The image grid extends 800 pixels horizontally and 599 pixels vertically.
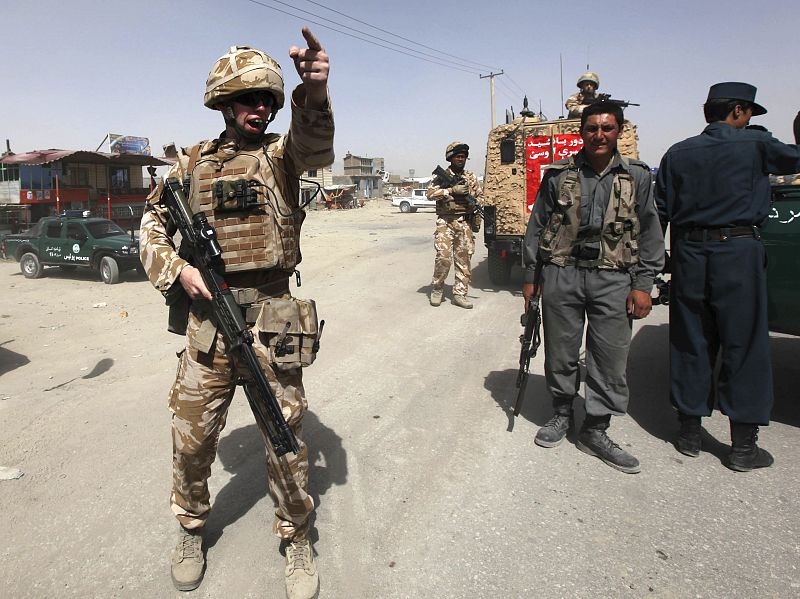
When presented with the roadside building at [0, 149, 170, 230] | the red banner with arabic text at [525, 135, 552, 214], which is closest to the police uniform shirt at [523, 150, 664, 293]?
the red banner with arabic text at [525, 135, 552, 214]

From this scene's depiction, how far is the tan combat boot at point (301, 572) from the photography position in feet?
6.72

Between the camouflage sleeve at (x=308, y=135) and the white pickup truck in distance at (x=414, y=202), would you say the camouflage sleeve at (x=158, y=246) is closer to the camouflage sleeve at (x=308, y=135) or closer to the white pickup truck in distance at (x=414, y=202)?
the camouflage sleeve at (x=308, y=135)

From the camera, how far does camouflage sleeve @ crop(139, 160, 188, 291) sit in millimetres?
2072

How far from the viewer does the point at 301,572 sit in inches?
83.0

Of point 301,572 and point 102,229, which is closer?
point 301,572

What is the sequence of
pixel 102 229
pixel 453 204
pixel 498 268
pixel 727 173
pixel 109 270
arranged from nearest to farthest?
pixel 727 173, pixel 453 204, pixel 498 268, pixel 109 270, pixel 102 229

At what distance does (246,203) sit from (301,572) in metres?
1.47

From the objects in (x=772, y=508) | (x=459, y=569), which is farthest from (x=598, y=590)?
(x=772, y=508)

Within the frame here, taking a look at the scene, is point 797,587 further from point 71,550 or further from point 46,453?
point 46,453

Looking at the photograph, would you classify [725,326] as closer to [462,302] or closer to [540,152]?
[462,302]

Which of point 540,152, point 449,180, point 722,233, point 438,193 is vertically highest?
point 540,152

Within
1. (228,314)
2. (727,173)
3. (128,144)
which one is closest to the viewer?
(228,314)

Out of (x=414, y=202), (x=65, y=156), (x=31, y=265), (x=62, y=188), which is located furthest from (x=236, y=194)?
(x=414, y=202)

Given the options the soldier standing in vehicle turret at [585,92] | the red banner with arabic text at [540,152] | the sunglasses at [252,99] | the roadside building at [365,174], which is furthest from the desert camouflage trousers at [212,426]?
the roadside building at [365,174]
